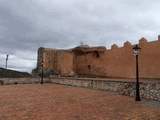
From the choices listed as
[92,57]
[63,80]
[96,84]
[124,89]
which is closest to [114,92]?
[124,89]

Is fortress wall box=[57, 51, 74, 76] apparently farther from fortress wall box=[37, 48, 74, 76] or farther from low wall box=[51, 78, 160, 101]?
low wall box=[51, 78, 160, 101]

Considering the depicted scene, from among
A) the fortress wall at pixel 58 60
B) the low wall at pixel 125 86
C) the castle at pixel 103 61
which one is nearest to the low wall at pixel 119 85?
the low wall at pixel 125 86

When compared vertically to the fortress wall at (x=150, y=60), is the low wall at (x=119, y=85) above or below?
below

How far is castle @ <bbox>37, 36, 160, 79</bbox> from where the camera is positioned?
26.3 metres

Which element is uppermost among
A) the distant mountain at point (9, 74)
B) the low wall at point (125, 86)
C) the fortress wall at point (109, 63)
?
the fortress wall at point (109, 63)

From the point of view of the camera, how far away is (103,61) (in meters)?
35.3

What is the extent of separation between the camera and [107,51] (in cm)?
3462

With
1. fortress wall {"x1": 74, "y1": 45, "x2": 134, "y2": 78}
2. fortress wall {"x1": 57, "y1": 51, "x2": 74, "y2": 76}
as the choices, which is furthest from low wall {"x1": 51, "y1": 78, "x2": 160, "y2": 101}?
fortress wall {"x1": 57, "y1": 51, "x2": 74, "y2": 76}

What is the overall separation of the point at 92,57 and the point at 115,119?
29.5 m

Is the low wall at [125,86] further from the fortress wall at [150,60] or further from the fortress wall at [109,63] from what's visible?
the fortress wall at [109,63]

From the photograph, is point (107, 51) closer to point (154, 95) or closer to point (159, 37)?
point (159, 37)

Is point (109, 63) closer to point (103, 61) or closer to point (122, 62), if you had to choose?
point (103, 61)

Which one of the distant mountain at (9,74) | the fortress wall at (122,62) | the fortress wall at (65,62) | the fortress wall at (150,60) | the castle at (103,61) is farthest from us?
the fortress wall at (65,62)

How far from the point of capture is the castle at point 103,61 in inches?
1037
